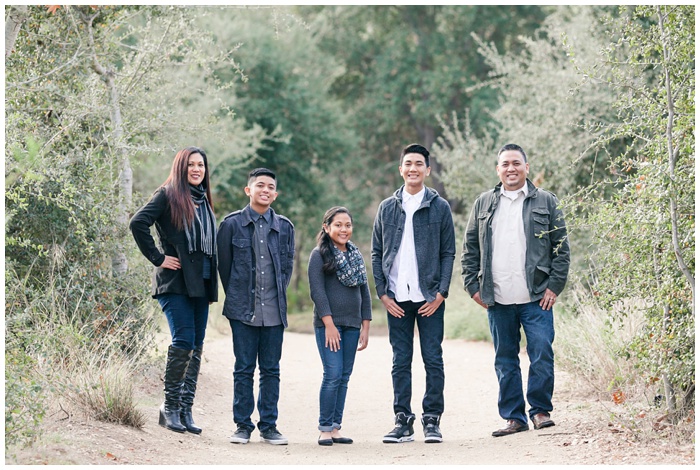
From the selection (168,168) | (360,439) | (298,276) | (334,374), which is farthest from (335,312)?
(298,276)

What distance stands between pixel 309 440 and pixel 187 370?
111 cm

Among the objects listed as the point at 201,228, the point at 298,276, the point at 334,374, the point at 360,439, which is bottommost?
the point at 360,439

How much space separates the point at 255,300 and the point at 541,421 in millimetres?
2249

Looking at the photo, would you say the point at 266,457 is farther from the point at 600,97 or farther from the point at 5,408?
the point at 600,97

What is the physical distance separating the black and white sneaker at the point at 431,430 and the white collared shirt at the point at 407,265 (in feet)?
2.93

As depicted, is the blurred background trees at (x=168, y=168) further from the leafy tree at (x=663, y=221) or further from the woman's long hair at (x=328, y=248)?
the woman's long hair at (x=328, y=248)

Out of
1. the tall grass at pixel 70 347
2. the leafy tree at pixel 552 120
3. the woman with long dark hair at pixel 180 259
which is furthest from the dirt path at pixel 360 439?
the leafy tree at pixel 552 120

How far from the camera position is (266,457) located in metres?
5.79

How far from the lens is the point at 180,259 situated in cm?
616

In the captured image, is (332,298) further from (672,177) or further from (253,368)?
(672,177)

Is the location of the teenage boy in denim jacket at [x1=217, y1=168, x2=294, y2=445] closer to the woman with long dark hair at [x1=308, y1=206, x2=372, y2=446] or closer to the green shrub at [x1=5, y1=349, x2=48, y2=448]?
the woman with long dark hair at [x1=308, y1=206, x2=372, y2=446]

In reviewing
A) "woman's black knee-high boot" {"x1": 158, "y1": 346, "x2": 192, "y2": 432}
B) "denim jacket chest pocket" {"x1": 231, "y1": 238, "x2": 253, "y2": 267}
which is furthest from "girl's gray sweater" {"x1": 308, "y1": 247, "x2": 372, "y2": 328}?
"woman's black knee-high boot" {"x1": 158, "y1": 346, "x2": 192, "y2": 432}

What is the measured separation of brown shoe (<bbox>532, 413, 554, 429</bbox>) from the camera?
6188mm

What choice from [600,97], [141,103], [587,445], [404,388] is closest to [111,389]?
[404,388]
